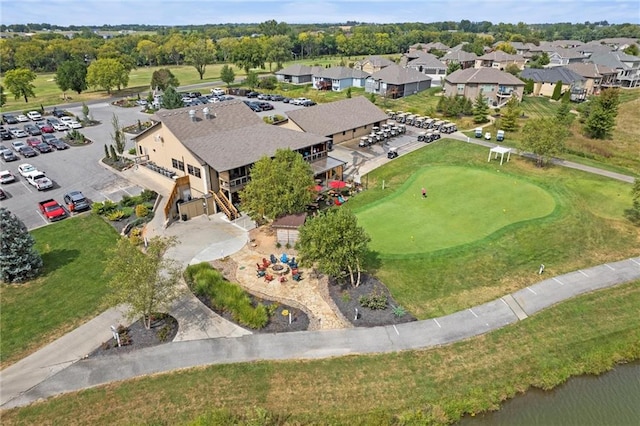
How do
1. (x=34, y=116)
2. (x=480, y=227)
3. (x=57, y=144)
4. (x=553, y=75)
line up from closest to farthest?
(x=480, y=227) < (x=57, y=144) < (x=34, y=116) < (x=553, y=75)

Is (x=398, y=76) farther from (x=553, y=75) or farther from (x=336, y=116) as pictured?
Answer: (x=336, y=116)

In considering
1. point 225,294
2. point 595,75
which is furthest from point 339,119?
point 595,75

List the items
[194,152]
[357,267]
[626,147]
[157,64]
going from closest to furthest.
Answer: [357,267]
[194,152]
[626,147]
[157,64]

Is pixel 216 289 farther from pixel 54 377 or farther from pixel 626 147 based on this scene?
pixel 626 147

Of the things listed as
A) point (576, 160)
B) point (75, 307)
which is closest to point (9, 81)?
point (75, 307)

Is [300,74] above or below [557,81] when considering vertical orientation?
below

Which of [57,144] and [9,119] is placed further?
[9,119]

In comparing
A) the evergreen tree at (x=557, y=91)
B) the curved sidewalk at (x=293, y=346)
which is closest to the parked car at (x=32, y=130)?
the curved sidewalk at (x=293, y=346)

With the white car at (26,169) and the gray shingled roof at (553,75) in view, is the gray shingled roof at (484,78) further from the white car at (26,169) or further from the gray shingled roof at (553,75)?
the white car at (26,169)
